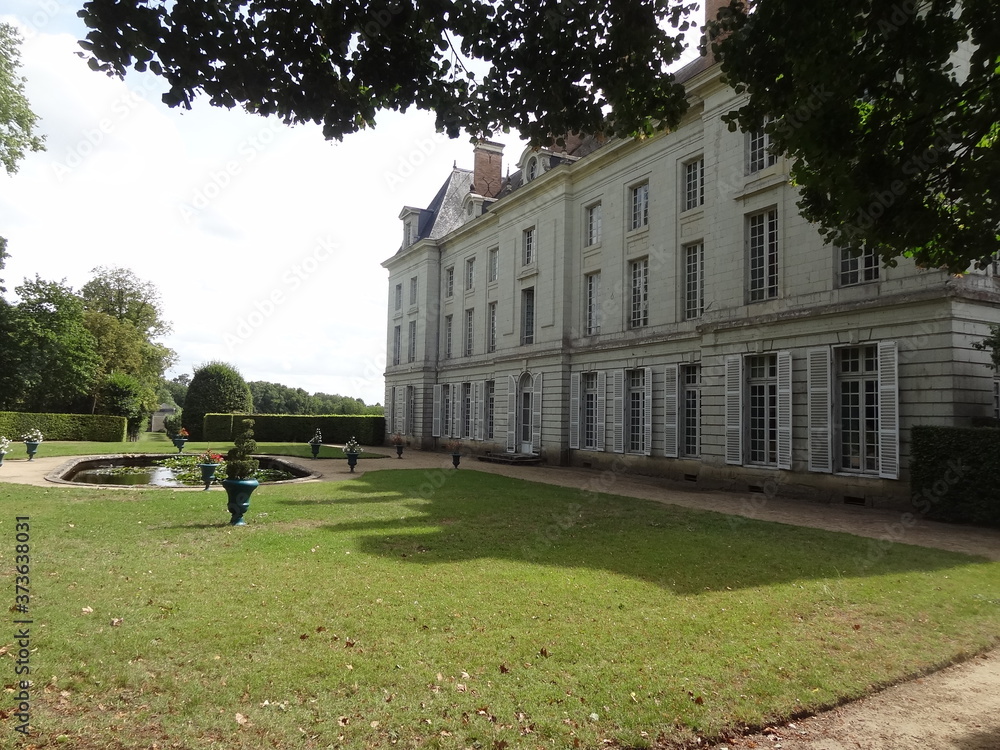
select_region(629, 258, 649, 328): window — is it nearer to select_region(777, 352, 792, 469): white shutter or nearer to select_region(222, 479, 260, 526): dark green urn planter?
select_region(777, 352, 792, 469): white shutter

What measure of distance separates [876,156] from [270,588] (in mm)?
6503

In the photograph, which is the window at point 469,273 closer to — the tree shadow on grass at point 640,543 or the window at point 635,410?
the window at point 635,410

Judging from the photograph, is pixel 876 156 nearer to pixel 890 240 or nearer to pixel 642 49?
pixel 890 240

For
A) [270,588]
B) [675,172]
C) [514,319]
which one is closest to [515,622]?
[270,588]

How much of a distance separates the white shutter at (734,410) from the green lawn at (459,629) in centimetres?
598

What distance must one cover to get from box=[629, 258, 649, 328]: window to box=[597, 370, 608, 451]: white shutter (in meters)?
2.02

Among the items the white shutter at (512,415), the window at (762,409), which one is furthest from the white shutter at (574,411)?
the window at (762,409)

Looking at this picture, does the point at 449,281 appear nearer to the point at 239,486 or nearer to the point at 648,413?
the point at 648,413

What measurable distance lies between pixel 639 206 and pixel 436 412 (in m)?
16.3

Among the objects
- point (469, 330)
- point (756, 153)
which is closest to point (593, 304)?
point (756, 153)

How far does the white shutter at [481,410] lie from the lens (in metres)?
28.3

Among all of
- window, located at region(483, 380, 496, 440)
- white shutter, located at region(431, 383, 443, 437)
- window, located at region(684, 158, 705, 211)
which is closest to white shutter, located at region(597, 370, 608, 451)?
window, located at region(684, 158, 705, 211)

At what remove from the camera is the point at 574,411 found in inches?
A: 871

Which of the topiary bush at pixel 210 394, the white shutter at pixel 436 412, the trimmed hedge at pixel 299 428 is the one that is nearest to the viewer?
the white shutter at pixel 436 412
